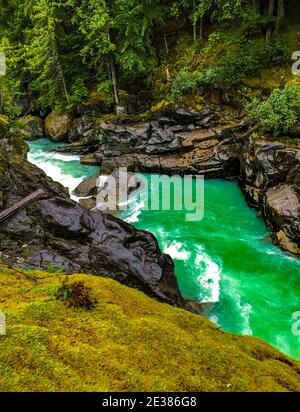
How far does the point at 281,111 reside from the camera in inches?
687

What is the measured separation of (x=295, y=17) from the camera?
2384 centimetres

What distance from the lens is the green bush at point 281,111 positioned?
17.2 m

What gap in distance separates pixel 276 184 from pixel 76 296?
1342 cm

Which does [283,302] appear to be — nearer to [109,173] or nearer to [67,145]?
[109,173]

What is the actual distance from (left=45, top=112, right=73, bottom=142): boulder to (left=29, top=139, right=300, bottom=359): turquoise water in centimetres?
1263

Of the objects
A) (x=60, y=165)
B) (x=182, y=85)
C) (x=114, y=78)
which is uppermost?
(x=114, y=78)

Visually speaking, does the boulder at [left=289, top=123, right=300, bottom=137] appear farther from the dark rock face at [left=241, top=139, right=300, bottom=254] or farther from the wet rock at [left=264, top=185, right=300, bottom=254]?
the wet rock at [left=264, top=185, right=300, bottom=254]

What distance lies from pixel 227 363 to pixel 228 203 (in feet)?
46.4

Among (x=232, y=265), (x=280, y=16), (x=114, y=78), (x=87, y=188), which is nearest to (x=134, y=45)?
(x=114, y=78)

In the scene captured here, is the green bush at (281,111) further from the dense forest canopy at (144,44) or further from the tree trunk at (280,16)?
the tree trunk at (280,16)

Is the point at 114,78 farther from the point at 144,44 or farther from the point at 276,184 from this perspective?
the point at 276,184

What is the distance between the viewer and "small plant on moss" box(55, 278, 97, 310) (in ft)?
14.7

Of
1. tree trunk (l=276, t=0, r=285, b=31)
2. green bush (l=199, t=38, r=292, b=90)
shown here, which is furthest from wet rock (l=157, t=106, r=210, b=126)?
tree trunk (l=276, t=0, r=285, b=31)
